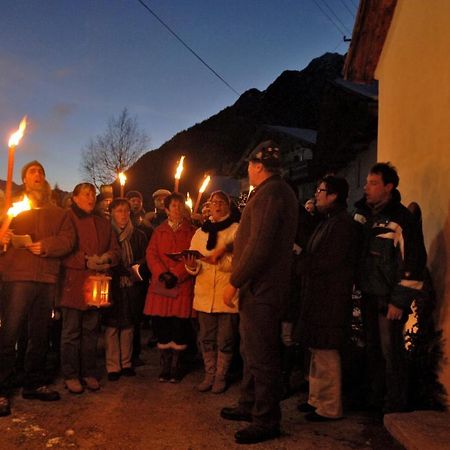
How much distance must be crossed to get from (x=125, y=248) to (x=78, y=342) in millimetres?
1326

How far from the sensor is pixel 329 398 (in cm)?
470

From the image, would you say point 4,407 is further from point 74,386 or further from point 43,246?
point 43,246

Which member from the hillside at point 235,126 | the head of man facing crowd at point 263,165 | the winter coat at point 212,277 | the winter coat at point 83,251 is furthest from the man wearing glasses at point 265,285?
the hillside at point 235,126

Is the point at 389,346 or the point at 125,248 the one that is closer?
the point at 389,346

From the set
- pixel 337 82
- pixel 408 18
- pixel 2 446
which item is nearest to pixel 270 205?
pixel 2 446

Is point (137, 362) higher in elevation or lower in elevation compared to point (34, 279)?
lower

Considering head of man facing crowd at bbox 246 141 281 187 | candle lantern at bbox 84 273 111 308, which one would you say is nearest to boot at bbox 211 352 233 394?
candle lantern at bbox 84 273 111 308

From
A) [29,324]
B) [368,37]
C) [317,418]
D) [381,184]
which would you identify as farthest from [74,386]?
[368,37]

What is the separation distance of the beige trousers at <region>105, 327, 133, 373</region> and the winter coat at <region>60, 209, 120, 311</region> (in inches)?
A: 35.4

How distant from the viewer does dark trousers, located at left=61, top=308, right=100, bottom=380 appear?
5.52 metres

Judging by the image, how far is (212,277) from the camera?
18.9 feet

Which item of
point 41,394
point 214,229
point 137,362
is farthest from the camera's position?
point 137,362

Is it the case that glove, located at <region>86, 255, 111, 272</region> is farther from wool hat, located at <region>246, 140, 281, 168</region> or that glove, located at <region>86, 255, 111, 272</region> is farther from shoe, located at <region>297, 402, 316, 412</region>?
shoe, located at <region>297, 402, 316, 412</region>

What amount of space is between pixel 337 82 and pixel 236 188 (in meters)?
15.5
